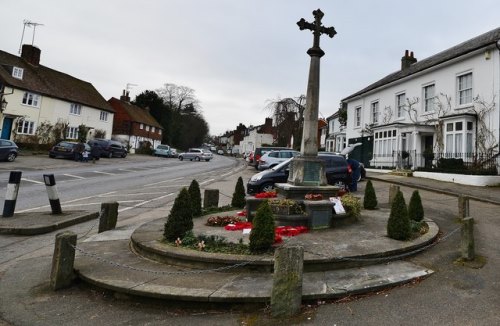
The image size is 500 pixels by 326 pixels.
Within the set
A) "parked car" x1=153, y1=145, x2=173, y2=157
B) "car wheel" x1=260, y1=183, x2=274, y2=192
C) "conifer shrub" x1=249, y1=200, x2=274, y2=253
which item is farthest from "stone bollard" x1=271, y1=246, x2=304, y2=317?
"parked car" x1=153, y1=145, x2=173, y2=157

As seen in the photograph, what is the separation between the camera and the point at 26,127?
106ft

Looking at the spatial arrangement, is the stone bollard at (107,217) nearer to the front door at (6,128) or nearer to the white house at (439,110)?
the white house at (439,110)

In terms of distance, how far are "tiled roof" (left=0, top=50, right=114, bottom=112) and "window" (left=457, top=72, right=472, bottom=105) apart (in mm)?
37183

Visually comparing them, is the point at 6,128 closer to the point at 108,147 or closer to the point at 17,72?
the point at 17,72

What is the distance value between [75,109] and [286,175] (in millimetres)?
35530

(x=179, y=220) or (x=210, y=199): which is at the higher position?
(x=210, y=199)

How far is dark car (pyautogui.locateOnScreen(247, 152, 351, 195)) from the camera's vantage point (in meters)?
12.7

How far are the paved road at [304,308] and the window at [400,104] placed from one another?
21612 millimetres

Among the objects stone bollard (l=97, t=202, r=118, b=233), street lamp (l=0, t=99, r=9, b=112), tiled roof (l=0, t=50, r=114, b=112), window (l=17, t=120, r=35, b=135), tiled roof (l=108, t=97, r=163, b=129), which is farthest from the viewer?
tiled roof (l=108, t=97, r=163, b=129)

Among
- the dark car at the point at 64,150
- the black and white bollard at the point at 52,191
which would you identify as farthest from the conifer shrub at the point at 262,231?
the dark car at the point at 64,150

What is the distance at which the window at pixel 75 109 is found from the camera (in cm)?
3816

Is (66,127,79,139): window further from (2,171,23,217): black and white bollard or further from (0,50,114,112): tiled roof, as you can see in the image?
(2,171,23,217): black and white bollard

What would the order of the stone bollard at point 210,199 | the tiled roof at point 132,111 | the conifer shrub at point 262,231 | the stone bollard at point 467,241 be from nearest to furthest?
the conifer shrub at point 262,231 → the stone bollard at point 467,241 → the stone bollard at point 210,199 → the tiled roof at point 132,111

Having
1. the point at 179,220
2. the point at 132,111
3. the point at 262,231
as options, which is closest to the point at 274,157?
the point at 179,220
